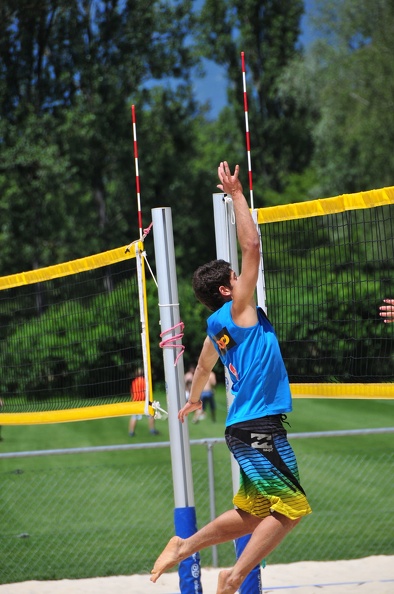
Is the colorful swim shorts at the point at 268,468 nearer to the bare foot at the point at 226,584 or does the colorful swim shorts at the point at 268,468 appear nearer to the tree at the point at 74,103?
the bare foot at the point at 226,584

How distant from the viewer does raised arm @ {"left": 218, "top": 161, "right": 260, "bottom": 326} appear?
4.86m

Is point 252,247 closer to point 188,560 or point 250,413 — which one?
point 250,413

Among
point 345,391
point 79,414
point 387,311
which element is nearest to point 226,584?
point 345,391

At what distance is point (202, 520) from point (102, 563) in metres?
2.30

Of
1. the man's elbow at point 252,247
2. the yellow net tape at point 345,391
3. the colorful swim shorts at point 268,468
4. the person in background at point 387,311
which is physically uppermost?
the man's elbow at point 252,247

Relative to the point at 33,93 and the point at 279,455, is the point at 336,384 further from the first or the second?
the point at 33,93

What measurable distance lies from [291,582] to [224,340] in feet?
13.0

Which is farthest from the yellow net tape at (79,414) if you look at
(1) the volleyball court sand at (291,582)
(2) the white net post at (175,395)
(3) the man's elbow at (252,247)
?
(1) the volleyball court sand at (291,582)

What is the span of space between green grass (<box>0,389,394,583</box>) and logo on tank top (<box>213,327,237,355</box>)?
465 cm

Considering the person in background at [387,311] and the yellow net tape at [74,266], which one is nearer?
the person in background at [387,311]

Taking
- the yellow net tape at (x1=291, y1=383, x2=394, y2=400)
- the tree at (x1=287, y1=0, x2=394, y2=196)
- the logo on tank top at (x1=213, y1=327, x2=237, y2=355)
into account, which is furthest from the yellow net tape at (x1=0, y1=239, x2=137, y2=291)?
the tree at (x1=287, y1=0, x2=394, y2=196)

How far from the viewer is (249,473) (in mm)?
5008

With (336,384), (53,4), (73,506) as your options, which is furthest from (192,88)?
(336,384)

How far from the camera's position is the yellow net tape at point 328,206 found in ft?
17.9
